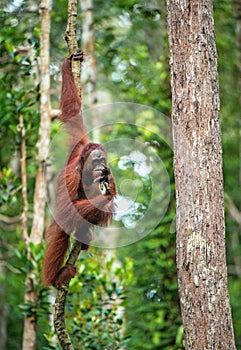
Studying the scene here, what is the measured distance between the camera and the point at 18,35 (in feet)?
23.8

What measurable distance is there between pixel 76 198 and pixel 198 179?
3.28ft

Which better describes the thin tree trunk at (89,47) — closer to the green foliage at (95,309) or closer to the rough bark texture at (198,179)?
the green foliage at (95,309)

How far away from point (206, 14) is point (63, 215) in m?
→ 1.72

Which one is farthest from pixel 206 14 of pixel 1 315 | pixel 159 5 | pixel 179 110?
pixel 1 315

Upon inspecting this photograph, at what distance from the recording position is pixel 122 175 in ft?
18.5

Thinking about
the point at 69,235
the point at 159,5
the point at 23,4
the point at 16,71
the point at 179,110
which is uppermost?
the point at 159,5

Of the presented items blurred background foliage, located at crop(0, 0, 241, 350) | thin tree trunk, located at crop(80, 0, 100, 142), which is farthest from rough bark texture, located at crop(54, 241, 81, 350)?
thin tree trunk, located at crop(80, 0, 100, 142)

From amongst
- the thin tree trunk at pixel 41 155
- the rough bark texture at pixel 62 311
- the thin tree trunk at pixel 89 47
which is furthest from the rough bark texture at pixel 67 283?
the thin tree trunk at pixel 89 47

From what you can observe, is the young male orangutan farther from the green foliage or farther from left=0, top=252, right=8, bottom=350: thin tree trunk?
left=0, top=252, right=8, bottom=350: thin tree trunk

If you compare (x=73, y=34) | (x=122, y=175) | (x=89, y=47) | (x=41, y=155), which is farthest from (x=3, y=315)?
(x=73, y=34)

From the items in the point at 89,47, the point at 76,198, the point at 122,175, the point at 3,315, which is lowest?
the point at 76,198

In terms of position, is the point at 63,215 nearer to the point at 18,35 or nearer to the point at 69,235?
the point at 69,235

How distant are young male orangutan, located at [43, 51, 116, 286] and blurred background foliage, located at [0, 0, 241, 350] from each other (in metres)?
0.94

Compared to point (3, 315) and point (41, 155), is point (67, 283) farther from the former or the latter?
point (3, 315)
